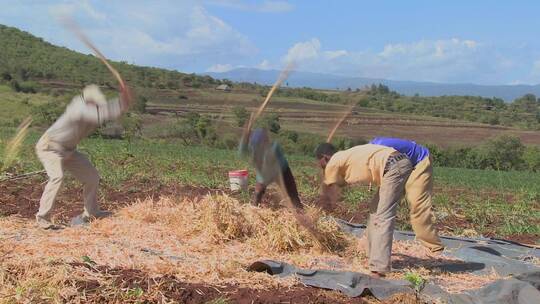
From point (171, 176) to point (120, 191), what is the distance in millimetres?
3048

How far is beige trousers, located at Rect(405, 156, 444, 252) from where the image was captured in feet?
21.0

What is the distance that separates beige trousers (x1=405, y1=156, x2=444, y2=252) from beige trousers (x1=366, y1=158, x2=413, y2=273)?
0.80 m

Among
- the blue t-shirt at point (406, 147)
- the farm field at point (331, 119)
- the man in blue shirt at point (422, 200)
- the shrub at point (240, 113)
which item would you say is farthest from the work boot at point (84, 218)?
the man in blue shirt at point (422, 200)

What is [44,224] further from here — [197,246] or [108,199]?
[108,199]

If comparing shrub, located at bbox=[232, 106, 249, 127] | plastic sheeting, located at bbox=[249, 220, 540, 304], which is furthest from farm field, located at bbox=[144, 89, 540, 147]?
plastic sheeting, located at bbox=[249, 220, 540, 304]

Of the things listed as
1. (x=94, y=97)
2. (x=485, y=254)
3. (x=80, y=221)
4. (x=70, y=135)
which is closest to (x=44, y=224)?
(x=80, y=221)

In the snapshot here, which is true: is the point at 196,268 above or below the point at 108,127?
below

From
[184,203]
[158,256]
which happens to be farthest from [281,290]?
[184,203]

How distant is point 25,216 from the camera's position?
25.5 feet

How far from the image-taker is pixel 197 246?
6176 mm

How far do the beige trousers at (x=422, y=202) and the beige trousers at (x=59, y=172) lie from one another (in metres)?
3.29

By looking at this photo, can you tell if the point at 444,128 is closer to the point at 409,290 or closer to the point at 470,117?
the point at 470,117

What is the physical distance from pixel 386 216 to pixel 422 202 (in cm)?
101

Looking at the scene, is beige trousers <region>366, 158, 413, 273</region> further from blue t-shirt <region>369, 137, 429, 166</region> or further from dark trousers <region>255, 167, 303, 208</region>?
dark trousers <region>255, 167, 303, 208</region>
